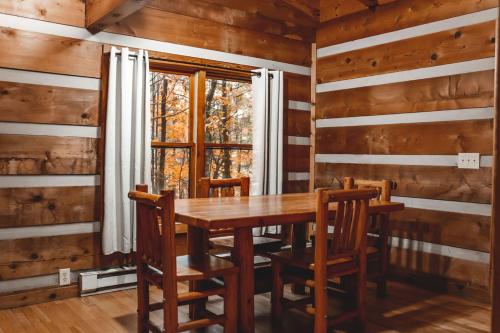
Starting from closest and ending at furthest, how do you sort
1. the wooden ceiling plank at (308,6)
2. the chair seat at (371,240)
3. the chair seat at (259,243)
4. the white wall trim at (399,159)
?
the chair seat at (259,243), the chair seat at (371,240), the white wall trim at (399,159), the wooden ceiling plank at (308,6)

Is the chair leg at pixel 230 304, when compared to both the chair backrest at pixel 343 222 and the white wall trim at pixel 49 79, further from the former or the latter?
the white wall trim at pixel 49 79

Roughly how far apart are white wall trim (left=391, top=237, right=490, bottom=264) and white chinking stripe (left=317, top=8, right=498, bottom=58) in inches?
71.5

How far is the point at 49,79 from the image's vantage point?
136 inches

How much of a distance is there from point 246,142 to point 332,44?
1408 millimetres

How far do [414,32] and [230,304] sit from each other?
2945mm

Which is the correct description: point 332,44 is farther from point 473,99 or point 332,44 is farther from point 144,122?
point 144,122

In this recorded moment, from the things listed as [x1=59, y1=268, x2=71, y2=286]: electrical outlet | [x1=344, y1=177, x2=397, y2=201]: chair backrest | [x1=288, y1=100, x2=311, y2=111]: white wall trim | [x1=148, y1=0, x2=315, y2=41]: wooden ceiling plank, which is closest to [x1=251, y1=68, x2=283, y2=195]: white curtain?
[x1=288, y1=100, x2=311, y2=111]: white wall trim

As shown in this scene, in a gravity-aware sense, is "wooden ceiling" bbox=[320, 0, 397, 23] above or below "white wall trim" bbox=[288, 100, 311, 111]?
above

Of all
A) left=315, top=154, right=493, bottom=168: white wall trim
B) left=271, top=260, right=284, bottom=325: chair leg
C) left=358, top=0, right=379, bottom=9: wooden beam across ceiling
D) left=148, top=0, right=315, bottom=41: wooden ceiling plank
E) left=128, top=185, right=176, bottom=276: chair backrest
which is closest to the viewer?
left=128, top=185, right=176, bottom=276: chair backrest

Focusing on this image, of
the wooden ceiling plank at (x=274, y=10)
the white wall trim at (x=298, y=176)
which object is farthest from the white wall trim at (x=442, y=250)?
the wooden ceiling plank at (x=274, y=10)

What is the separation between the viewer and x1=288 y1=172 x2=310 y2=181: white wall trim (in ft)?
16.3

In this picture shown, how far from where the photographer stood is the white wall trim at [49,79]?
330 cm

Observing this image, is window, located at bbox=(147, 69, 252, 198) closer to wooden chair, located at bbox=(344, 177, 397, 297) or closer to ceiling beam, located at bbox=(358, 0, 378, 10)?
ceiling beam, located at bbox=(358, 0, 378, 10)

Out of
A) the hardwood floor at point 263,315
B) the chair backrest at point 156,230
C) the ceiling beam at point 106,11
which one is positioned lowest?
Result: the hardwood floor at point 263,315
